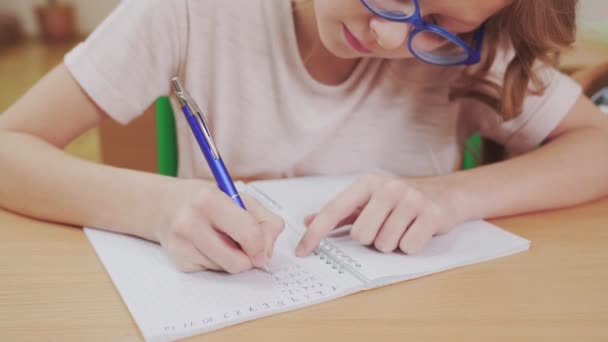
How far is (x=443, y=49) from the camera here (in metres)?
0.85

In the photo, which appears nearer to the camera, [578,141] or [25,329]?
[25,329]

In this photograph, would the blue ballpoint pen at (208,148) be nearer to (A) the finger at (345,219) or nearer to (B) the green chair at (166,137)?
(A) the finger at (345,219)

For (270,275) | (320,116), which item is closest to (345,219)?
(270,275)

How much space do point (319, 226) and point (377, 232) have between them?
7cm

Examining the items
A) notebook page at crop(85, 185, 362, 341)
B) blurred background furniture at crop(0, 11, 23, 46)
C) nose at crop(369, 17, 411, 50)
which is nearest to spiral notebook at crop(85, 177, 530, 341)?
notebook page at crop(85, 185, 362, 341)

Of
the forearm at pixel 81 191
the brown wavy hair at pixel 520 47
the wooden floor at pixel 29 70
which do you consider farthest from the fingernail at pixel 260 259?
the wooden floor at pixel 29 70

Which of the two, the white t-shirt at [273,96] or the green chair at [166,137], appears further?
the green chair at [166,137]

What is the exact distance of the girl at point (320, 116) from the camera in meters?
0.64

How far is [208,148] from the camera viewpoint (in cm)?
61

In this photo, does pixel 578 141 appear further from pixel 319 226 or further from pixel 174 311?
pixel 174 311

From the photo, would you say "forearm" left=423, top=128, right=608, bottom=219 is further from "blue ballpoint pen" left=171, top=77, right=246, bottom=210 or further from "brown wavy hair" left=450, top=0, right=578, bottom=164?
"blue ballpoint pen" left=171, top=77, right=246, bottom=210

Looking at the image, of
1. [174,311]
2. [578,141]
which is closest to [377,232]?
[174,311]

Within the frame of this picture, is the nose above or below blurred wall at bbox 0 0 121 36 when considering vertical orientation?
above

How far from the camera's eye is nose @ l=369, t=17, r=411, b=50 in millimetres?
698
